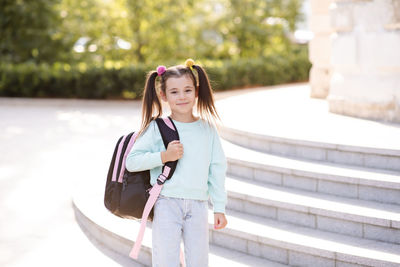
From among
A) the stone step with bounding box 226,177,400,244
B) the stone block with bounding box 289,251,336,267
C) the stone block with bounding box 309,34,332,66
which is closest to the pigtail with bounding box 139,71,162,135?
the stone block with bounding box 289,251,336,267

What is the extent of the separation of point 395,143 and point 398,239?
1257mm

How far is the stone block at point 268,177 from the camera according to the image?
4.79m

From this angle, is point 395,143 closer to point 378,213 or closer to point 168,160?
point 378,213

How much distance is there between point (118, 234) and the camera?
454cm

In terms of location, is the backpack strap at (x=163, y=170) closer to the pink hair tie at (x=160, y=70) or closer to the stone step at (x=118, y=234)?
the pink hair tie at (x=160, y=70)

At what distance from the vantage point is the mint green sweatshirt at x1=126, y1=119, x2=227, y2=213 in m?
2.93

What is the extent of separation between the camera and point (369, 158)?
15.2 ft

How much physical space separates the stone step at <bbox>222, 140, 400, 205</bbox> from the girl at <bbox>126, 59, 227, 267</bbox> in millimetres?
1692

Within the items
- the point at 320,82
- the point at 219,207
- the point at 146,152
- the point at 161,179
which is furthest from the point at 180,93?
the point at 320,82

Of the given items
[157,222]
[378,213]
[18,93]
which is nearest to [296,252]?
[378,213]

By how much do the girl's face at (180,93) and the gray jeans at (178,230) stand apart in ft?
1.64

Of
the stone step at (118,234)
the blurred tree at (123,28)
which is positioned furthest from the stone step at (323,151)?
the blurred tree at (123,28)

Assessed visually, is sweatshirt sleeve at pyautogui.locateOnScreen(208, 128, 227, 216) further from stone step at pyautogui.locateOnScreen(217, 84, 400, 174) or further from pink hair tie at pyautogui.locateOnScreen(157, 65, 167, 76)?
stone step at pyautogui.locateOnScreen(217, 84, 400, 174)

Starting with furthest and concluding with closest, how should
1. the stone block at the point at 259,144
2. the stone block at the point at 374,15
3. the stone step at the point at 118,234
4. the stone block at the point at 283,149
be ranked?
the stone block at the point at 374,15 → the stone block at the point at 259,144 → the stone block at the point at 283,149 → the stone step at the point at 118,234
